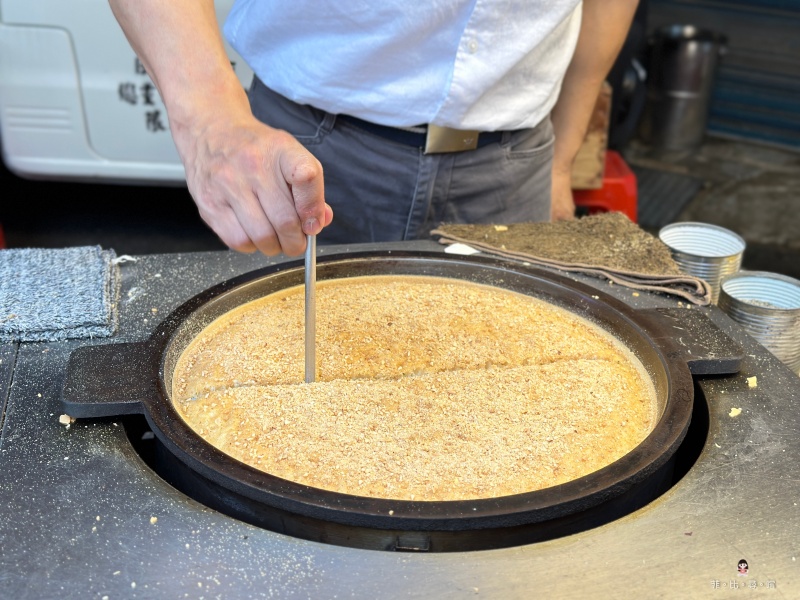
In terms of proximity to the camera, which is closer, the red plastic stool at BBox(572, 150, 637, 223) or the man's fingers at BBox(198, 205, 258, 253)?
the man's fingers at BBox(198, 205, 258, 253)

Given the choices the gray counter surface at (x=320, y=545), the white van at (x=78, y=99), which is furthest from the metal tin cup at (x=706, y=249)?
A: the white van at (x=78, y=99)

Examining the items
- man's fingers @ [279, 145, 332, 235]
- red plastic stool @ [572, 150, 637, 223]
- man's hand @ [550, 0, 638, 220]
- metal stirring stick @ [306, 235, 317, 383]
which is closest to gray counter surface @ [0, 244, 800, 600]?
metal stirring stick @ [306, 235, 317, 383]

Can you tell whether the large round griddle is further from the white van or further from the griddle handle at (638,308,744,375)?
the white van

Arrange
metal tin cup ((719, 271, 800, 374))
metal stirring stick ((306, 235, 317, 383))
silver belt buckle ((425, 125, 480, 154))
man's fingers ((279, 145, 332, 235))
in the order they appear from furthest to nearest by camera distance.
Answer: silver belt buckle ((425, 125, 480, 154)) → metal tin cup ((719, 271, 800, 374)) → metal stirring stick ((306, 235, 317, 383)) → man's fingers ((279, 145, 332, 235))

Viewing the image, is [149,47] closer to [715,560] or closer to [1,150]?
[715,560]

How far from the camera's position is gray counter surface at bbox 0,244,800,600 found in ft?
2.73

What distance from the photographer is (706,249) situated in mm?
1669

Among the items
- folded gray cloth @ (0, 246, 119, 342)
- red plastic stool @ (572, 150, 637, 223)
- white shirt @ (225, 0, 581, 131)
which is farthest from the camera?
red plastic stool @ (572, 150, 637, 223)

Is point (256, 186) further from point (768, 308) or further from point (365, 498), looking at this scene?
point (768, 308)

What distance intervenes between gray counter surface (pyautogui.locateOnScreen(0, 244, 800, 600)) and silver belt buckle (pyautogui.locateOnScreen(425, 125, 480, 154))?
857 mm

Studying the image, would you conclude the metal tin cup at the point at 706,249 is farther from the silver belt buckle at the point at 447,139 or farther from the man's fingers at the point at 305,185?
the man's fingers at the point at 305,185

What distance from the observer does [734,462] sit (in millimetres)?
1030

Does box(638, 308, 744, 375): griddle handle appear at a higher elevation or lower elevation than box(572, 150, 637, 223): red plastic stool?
higher

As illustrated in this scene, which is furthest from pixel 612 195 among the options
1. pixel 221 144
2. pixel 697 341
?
pixel 221 144
